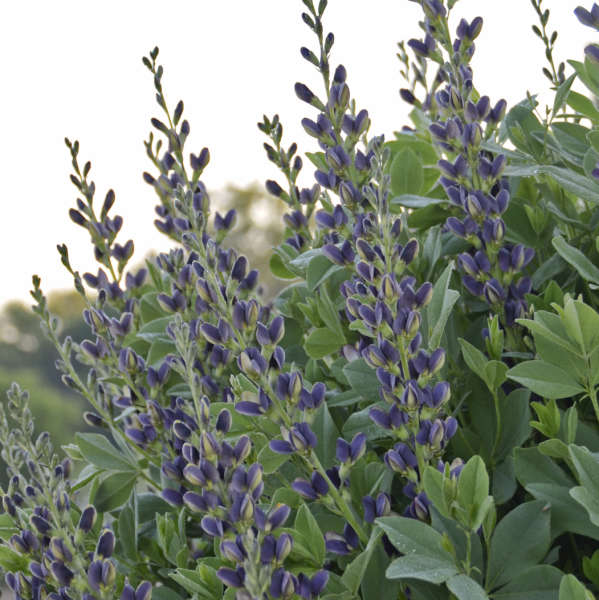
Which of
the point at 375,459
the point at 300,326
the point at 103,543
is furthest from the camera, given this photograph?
the point at 300,326

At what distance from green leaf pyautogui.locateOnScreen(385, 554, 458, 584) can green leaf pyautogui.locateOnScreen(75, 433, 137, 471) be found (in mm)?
566

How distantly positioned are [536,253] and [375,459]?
357mm

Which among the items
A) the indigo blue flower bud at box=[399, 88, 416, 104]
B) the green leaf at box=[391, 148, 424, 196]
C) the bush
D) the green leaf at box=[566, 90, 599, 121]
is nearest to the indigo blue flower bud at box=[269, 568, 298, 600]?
the bush

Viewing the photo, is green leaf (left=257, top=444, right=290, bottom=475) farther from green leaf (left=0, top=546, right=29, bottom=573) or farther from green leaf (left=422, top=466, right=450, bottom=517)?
green leaf (left=0, top=546, right=29, bottom=573)

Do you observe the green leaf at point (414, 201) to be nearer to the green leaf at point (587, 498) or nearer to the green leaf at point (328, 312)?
the green leaf at point (328, 312)

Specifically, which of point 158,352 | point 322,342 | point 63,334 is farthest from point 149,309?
point 63,334

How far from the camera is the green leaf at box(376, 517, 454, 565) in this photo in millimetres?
766

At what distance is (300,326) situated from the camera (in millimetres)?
1260

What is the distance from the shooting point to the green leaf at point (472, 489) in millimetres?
752

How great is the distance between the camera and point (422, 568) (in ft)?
2.44

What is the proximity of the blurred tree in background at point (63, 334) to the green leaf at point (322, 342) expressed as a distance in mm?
20701

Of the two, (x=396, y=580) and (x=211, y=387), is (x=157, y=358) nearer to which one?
(x=211, y=387)

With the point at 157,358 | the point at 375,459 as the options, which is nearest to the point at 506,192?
the point at 375,459

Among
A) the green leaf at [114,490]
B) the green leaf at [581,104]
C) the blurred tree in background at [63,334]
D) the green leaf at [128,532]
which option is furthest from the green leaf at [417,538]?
the blurred tree in background at [63,334]
